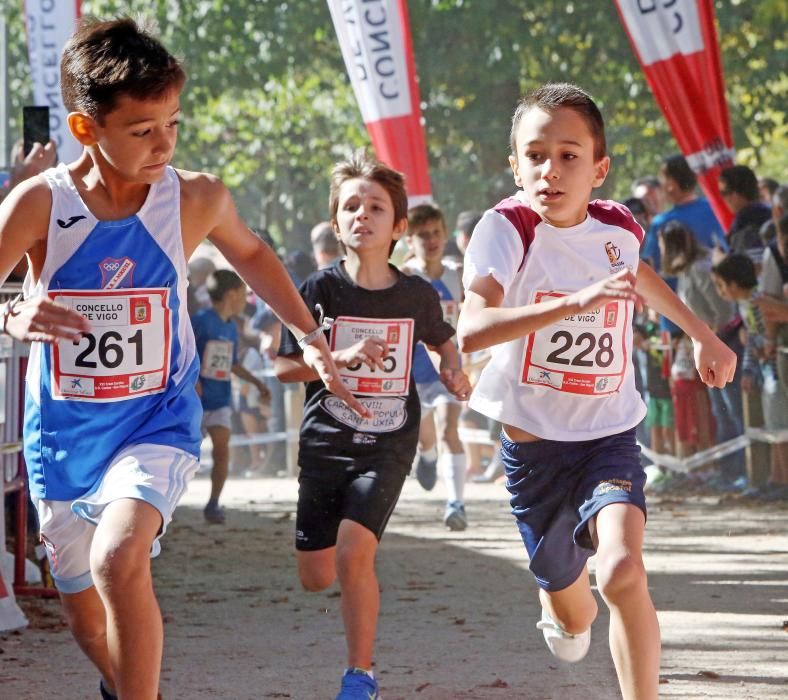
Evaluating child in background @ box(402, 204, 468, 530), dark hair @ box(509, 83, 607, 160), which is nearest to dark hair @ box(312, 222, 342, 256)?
child in background @ box(402, 204, 468, 530)

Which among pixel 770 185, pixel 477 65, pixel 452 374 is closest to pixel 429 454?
pixel 770 185

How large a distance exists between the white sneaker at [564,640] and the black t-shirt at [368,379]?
91 cm

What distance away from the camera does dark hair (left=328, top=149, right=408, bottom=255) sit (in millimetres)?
6137

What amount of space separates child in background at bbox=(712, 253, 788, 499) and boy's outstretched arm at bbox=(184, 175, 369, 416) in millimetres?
6252

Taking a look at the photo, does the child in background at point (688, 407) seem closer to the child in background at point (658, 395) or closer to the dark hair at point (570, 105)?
the child in background at point (658, 395)

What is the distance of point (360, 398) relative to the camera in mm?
5980

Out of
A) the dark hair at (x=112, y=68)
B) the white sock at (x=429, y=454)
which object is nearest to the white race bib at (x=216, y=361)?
the white sock at (x=429, y=454)

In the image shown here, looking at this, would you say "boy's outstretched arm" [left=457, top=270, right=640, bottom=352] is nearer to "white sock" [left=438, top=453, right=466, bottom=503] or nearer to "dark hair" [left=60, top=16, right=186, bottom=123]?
"dark hair" [left=60, top=16, right=186, bottom=123]

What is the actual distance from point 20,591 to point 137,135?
384 centimetres

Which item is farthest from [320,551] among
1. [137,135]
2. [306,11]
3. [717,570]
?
[306,11]

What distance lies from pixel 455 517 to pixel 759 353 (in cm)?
241

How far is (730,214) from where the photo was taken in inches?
443

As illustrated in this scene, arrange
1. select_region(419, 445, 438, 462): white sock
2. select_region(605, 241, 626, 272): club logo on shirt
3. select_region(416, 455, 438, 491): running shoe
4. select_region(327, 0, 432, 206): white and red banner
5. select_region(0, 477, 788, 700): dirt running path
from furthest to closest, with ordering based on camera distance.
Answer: select_region(327, 0, 432, 206): white and red banner < select_region(416, 455, 438, 491): running shoe < select_region(419, 445, 438, 462): white sock < select_region(0, 477, 788, 700): dirt running path < select_region(605, 241, 626, 272): club logo on shirt

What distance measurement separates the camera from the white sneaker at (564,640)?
5219mm
